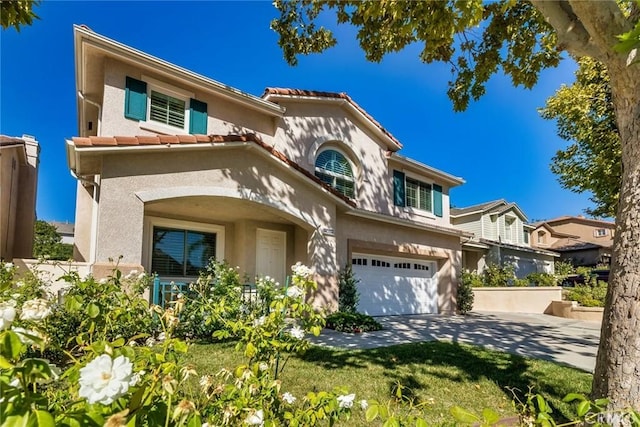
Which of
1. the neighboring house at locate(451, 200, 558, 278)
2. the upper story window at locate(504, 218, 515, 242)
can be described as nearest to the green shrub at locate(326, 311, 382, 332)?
the neighboring house at locate(451, 200, 558, 278)

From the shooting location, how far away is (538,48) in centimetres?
859

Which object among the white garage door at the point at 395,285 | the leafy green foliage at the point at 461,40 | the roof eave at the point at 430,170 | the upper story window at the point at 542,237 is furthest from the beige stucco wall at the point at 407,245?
the upper story window at the point at 542,237

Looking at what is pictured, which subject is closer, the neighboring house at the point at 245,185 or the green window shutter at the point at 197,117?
the neighboring house at the point at 245,185

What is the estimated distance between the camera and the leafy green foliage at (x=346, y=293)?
12.0m

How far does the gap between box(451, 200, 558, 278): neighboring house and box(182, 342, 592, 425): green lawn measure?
16.1 m

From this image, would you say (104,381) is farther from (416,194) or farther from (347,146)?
(416,194)

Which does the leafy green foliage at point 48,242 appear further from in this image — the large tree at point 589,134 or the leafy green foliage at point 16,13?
the large tree at point 589,134

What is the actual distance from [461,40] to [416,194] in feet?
28.4

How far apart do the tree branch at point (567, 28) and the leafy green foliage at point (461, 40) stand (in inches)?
86.9

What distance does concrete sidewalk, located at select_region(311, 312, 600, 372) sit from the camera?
25.9 feet

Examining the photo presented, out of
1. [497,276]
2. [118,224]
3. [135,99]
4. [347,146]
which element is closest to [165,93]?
[135,99]

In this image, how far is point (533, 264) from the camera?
86.3 feet

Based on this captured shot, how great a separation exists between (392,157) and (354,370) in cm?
1152

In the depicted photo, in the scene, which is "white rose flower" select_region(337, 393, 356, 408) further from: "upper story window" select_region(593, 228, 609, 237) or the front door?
"upper story window" select_region(593, 228, 609, 237)
